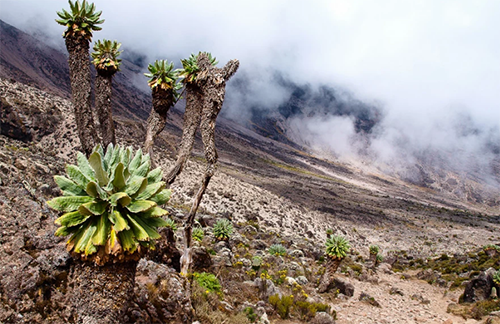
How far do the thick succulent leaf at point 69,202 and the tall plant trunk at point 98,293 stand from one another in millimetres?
747

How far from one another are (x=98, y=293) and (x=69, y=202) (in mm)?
1239

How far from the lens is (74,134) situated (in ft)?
74.4

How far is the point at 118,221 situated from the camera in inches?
137

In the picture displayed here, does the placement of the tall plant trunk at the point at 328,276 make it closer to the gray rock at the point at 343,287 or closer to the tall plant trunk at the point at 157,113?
the gray rock at the point at 343,287

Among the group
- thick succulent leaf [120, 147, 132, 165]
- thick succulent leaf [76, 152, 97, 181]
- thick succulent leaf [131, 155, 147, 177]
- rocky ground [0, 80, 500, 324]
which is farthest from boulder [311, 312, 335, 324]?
thick succulent leaf [76, 152, 97, 181]

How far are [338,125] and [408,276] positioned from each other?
14846 centimetres

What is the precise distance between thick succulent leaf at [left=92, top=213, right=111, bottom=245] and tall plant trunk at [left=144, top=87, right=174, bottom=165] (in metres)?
5.58

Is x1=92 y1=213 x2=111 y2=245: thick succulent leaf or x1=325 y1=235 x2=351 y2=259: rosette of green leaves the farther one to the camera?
x1=325 y1=235 x2=351 y2=259: rosette of green leaves

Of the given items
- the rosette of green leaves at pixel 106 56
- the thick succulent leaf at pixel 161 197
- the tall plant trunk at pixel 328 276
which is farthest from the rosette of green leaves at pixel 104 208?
the tall plant trunk at pixel 328 276

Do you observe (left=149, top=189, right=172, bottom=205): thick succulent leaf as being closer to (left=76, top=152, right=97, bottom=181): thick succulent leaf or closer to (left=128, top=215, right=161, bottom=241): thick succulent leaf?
(left=128, top=215, right=161, bottom=241): thick succulent leaf

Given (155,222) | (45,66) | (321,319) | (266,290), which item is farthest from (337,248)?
(45,66)

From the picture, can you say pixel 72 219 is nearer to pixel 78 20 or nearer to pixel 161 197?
pixel 161 197

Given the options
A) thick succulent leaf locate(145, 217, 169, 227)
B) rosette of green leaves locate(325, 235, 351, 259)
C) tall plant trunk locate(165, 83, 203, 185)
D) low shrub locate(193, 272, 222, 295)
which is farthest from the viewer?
rosette of green leaves locate(325, 235, 351, 259)

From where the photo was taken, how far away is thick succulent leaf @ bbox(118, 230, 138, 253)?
3490 millimetres
